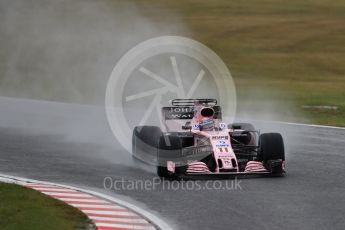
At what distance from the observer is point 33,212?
1055 centimetres

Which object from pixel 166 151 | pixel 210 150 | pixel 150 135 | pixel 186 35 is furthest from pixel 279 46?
pixel 166 151

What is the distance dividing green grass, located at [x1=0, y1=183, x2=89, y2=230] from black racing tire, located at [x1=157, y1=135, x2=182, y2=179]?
2216 millimetres

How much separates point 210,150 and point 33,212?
12.8ft

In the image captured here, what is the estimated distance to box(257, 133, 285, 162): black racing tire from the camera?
44.4ft

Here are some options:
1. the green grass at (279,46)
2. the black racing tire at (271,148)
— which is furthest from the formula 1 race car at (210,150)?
the green grass at (279,46)

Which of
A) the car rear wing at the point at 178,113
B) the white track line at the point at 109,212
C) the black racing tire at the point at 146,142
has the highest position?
the car rear wing at the point at 178,113

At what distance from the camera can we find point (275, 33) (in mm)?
36344

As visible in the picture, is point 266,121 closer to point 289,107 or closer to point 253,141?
point 289,107

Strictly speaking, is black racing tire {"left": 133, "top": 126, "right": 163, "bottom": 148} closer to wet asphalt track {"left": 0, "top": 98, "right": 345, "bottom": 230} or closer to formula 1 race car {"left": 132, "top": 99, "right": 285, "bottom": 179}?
formula 1 race car {"left": 132, "top": 99, "right": 285, "bottom": 179}

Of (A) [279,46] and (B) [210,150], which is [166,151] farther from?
(A) [279,46]

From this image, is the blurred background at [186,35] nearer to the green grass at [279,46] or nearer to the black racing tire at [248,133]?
the green grass at [279,46]

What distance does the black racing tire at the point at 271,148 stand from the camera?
13547 millimetres

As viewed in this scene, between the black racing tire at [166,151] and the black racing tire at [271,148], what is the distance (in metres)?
1.35

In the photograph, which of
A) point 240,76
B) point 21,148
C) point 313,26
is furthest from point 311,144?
point 313,26
